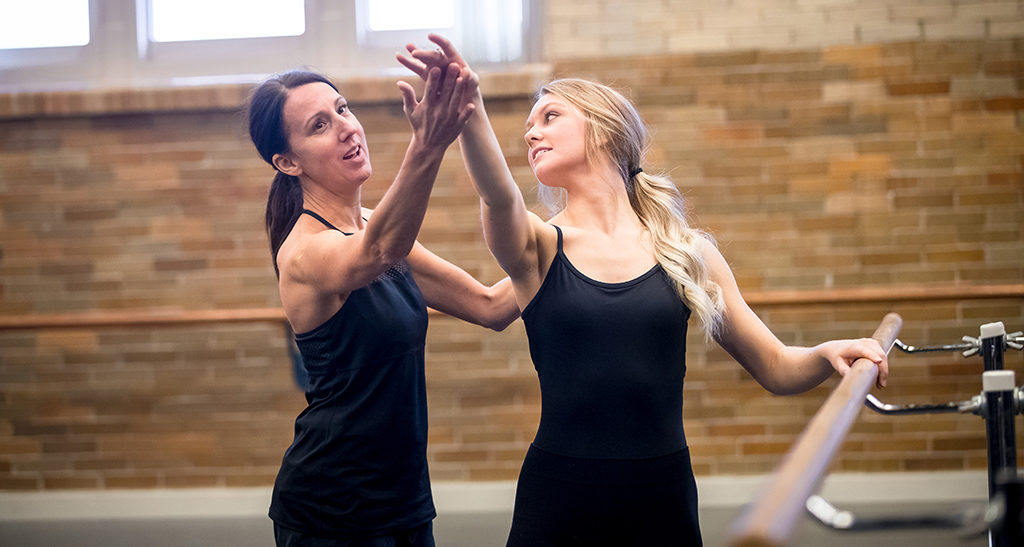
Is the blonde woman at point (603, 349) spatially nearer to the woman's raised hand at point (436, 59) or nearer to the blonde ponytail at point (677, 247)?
the blonde ponytail at point (677, 247)

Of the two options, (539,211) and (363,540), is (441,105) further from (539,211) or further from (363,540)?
(539,211)

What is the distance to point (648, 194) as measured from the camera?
1641 mm

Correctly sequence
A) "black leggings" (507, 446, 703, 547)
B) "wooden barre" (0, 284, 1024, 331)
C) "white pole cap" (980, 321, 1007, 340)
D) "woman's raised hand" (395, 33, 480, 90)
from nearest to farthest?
"woman's raised hand" (395, 33, 480, 90) → "black leggings" (507, 446, 703, 547) → "white pole cap" (980, 321, 1007, 340) → "wooden barre" (0, 284, 1024, 331)

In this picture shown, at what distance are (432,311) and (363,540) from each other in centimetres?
227

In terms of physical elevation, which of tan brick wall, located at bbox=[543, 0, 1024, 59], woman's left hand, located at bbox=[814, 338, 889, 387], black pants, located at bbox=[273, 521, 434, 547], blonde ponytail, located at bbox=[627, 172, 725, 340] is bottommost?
black pants, located at bbox=[273, 521, 434, 547]

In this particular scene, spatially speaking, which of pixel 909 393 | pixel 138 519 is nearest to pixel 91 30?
pixel 138 519

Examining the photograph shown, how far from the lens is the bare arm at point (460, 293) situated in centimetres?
181

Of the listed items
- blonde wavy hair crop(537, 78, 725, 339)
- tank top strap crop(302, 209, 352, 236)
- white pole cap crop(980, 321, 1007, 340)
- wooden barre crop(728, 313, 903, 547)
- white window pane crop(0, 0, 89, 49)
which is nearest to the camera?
wooden barre crop(728, 313, 903, 547)

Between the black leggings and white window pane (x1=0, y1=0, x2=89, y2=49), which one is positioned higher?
white window pane (x1=0, y1=0, x2=89, y2=49)

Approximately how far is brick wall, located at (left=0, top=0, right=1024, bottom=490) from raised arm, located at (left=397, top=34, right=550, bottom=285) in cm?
243

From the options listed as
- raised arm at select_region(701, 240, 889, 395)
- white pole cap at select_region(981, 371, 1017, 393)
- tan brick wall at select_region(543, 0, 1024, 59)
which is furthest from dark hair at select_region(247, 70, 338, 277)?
tan brick wall at select_region(543, 0, 1024, 59)

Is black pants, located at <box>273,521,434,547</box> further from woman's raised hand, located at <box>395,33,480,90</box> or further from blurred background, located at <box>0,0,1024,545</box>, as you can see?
blurred background, located at <box>0,0,1024,545</box>

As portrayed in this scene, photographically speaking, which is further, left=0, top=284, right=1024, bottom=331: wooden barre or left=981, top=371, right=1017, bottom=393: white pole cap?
left=0, top=284, right=1024, bottom=331: wooden barre

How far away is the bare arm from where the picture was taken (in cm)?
181
